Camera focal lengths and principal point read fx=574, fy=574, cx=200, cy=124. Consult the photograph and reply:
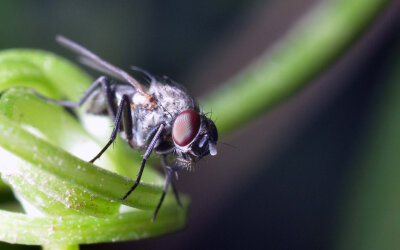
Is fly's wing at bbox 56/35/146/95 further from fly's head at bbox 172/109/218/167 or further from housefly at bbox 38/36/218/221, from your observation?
fly's head at bbox 172/109/218/167

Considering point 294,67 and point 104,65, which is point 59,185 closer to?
point 104,65

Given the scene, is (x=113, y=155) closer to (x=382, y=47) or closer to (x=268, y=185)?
(x=268, y=185)

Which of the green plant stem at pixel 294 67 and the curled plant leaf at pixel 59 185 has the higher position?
the green plant stem at pixel 294 67

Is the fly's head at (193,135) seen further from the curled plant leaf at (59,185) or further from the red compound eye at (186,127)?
the curled plant leaf at (59,185)

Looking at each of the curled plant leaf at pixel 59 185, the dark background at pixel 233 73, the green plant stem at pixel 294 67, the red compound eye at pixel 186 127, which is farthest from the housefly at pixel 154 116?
the dark background at pixel 233 73

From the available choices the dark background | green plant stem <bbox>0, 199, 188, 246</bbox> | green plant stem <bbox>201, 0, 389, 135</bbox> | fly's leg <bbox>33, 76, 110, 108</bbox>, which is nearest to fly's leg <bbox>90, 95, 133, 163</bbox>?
fly's leg <bbox>33, 76, 110, 108</bbox>

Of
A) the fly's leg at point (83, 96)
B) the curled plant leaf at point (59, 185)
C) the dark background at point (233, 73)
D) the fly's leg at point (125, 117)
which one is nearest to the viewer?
the curled plant leaf at point (59, 185)
